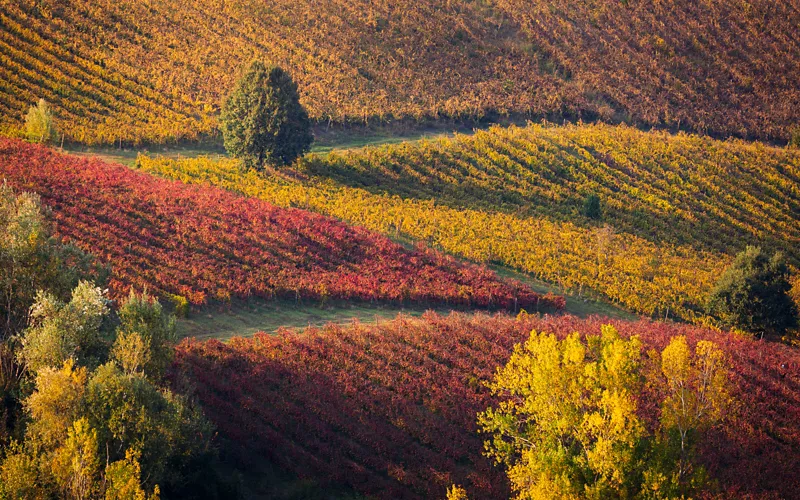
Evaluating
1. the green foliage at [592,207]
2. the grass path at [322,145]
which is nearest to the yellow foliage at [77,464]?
the grass path at [322,145]

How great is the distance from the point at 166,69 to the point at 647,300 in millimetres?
62179

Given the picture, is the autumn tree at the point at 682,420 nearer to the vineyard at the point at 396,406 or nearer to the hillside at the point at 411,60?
the vineyard at the point at 396,406

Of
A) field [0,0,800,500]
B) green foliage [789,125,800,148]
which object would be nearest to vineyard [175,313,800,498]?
field [0,0,800,500]

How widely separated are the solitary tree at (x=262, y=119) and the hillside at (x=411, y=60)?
29.0 feet

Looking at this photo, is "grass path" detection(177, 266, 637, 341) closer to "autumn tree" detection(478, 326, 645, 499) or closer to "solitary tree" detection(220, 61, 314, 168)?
"autumn tree" detection(478, 326, 645, 499)

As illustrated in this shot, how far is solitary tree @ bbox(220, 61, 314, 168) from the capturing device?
65000 mm

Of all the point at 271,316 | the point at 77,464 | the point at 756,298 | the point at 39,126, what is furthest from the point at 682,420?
the point at 39,126

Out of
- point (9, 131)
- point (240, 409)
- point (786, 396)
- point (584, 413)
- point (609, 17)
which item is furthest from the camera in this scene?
point (609, 17)

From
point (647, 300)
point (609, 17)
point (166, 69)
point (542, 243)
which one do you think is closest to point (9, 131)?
point (166, 69)

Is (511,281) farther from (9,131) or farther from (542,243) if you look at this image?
(9,131)

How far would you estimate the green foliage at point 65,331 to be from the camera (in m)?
25.7

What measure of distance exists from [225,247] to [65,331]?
70.7 ft

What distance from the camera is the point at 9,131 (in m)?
61.2

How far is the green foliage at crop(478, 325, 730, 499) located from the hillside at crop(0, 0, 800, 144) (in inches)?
2135
